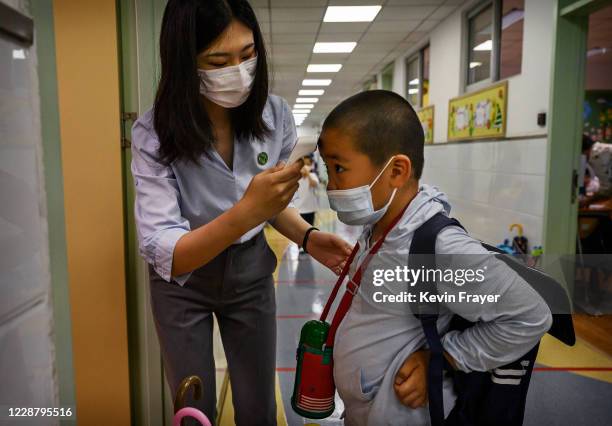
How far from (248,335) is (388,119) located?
0.67m

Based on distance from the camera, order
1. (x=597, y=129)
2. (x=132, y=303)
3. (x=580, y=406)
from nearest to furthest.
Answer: (x=132, y=303)
(x=580, y=406)
(x=597, y=129)

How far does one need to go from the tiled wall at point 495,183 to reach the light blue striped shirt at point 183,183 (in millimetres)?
3329

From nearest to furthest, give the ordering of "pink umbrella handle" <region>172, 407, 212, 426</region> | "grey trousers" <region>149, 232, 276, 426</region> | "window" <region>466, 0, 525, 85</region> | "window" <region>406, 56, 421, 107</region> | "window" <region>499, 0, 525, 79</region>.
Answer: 1. "pink umbrella handle" <region>172, 407, 212, 426</region>
2. "grey trousers" <region>149, 232, 276, 426</region>
3. "window" <region>499, 0, 525, 79</region>
4. "window" <region>466, 0, 525, 85</region>
5. "window" <region>406, 56, 421, 107</region>

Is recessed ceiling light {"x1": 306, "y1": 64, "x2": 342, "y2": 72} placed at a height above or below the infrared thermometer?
above

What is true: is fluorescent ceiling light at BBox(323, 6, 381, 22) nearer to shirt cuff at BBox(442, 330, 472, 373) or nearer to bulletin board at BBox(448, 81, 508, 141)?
bulletin board at BBox(448, 81, 508, 141)

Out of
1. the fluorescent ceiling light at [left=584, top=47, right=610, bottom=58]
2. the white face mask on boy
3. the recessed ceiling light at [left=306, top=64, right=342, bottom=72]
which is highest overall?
the fluorescent ceiling light at [left=584, top=47, right=610, bottom=58]

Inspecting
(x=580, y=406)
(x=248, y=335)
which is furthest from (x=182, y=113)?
(x=580, y=406)

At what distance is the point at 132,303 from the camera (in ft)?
5.61

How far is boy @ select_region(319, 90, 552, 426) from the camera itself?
980mm

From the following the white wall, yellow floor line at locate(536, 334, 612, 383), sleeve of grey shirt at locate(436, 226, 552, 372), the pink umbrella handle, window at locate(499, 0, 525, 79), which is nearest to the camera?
the pink umbrella handle

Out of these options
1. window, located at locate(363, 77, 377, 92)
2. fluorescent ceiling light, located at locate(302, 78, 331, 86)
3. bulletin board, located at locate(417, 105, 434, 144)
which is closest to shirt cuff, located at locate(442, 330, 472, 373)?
bulletin board, located at locate(417, 105, 434, 144)

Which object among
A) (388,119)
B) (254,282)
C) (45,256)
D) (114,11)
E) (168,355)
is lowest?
(168,355)

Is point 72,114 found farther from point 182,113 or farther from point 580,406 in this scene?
point 580,406

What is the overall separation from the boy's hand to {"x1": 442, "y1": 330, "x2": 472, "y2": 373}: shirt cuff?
0.05 metres
